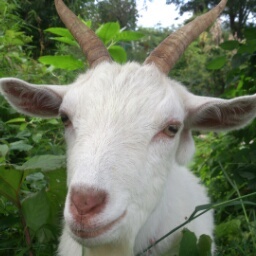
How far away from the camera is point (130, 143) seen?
2656mm

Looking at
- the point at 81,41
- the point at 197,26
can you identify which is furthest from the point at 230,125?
the point at 81,41

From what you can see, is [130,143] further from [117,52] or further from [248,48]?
[248,48]

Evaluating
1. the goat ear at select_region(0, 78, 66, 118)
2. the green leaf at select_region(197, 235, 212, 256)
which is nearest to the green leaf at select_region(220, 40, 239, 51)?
the goat ear at select_region(0, 78, 66, 118)

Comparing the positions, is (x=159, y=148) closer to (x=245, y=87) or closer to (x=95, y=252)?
(x=95, y=252)

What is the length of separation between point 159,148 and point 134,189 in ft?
1.35

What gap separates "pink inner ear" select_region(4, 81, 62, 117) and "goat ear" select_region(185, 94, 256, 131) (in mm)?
1011

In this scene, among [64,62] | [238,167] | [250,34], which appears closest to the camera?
[64,62]

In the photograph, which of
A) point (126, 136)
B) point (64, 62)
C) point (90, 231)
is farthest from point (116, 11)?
point (90, 231)

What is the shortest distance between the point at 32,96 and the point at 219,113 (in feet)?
4.57

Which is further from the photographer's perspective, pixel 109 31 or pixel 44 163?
pixel 109 31

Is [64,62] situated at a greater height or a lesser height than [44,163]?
greater

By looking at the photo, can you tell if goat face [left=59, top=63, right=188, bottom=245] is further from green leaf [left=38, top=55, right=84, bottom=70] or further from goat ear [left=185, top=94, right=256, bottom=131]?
green leaf [left=38, top=55, right=84, bottom=70]

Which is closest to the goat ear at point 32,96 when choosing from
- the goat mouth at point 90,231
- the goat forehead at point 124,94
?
the goat forehead at point 124,94

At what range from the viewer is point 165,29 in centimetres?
3728
